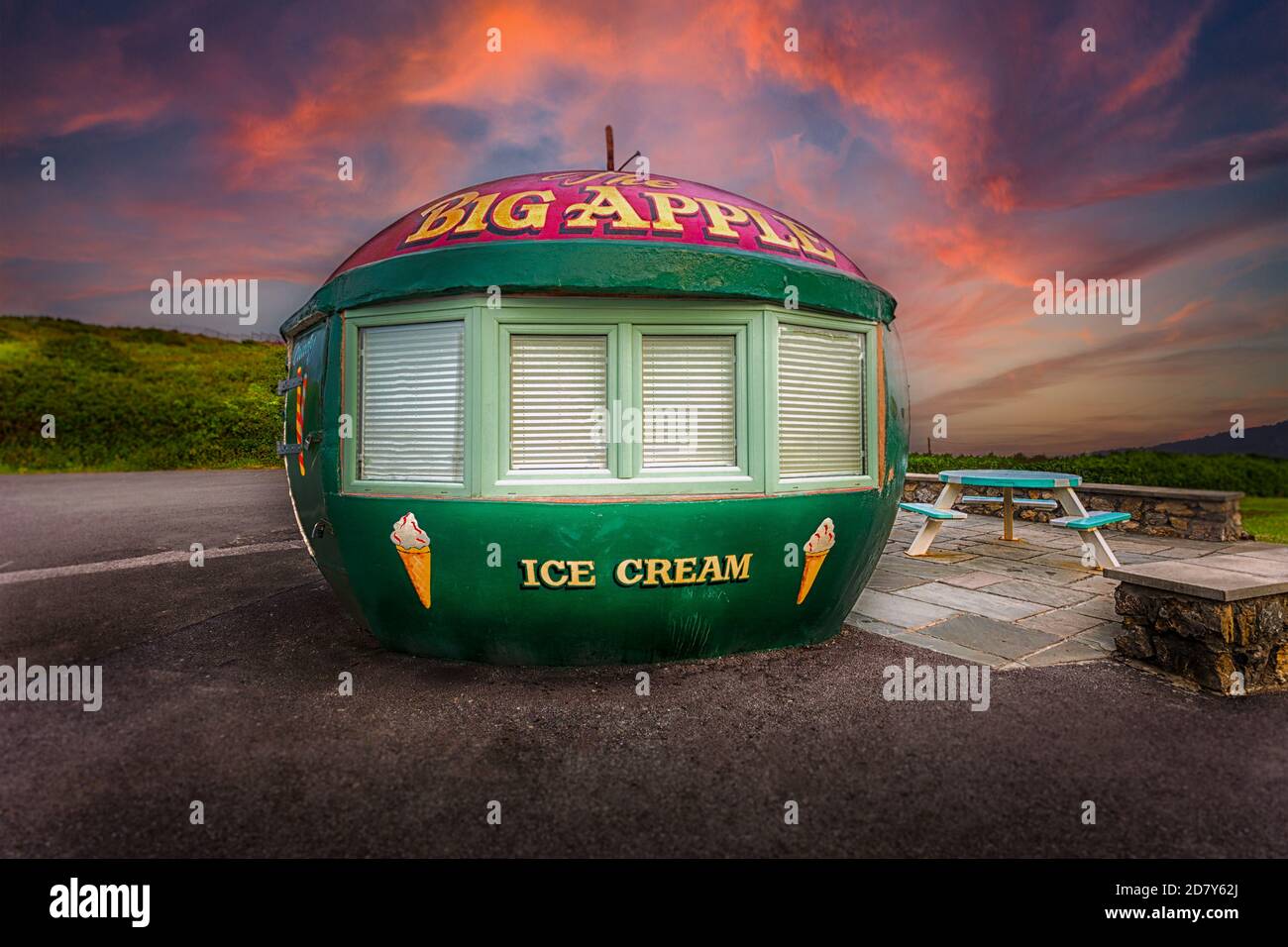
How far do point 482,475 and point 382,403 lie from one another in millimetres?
911

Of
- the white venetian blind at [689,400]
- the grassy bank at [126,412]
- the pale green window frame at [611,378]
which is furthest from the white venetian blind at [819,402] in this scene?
the grassy bank at [126,412]

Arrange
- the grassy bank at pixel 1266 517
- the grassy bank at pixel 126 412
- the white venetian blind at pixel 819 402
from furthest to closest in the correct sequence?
the grassy bank at pixel 126 412, the grassy bank at pixel 1266 517, the white venetian blind at pixel 819 402

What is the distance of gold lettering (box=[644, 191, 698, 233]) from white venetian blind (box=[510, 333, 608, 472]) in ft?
2.71

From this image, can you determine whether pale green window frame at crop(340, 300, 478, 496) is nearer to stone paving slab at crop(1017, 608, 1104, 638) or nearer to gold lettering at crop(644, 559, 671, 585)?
gold lettering at crop(644, 559, 671, 585)

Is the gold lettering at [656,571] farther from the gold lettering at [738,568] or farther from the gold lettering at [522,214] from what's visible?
the gold lettering at [522,214]

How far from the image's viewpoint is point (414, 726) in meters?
3.34

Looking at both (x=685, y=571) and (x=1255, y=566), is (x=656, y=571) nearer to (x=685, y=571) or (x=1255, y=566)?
(x=685, y=571)

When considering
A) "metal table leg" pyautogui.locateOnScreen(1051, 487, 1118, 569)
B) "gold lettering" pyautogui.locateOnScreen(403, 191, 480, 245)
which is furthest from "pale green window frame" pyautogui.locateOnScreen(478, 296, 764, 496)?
"metal table leg" pyautogui.locateOnScreen(1051, 487, 1118, 569)

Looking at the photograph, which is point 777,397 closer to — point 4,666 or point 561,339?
point 561,339

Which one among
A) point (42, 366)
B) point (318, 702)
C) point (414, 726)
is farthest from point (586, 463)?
point (42, 366)

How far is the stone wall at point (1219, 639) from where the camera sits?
3.68 meters

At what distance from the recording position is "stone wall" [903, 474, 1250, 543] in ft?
28.2

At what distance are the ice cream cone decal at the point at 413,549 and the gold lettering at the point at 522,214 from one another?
1.92 metres

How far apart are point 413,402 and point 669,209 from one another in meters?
2.07
